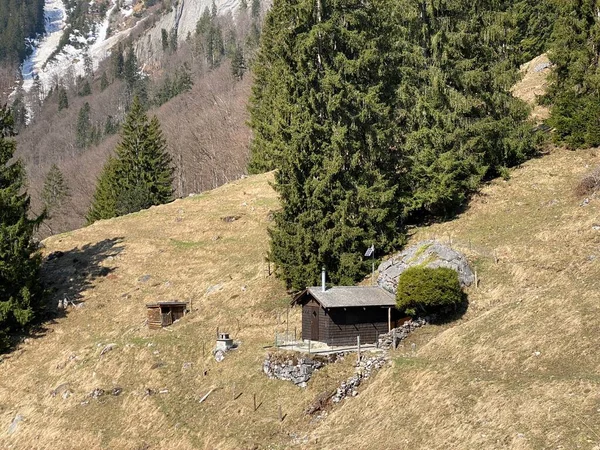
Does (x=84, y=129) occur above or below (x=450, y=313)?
below

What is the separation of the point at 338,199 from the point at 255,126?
34636mm

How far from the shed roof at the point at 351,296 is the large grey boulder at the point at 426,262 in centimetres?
95

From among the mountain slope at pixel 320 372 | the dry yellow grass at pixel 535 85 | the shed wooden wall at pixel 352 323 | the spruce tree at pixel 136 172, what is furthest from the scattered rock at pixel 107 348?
the dry yellow grass at pixel 535 85

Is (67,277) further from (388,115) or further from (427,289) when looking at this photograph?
(427,289)

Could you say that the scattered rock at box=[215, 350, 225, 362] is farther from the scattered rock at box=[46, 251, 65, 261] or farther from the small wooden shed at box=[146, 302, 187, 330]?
the scattered rock at box=[46, 251, 65, 261]

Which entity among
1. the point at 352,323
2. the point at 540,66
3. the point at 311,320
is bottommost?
the point at 311,320

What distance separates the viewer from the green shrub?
1267 inches

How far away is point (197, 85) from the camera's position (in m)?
140

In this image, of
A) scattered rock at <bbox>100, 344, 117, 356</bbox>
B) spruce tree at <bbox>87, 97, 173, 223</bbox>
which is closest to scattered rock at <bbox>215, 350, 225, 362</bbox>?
scattered rock at <bbox>100, 344, 117, 356</bbox>

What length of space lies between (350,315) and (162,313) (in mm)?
13089

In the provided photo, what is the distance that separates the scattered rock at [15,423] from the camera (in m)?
34.7

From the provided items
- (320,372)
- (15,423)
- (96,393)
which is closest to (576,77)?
(320,372)

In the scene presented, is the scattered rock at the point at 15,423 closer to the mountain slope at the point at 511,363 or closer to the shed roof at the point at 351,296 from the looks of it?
the shed roof at the point at 351,296

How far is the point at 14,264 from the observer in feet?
143
